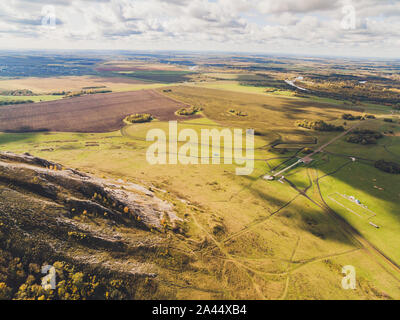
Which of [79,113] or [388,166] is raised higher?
[79,113]

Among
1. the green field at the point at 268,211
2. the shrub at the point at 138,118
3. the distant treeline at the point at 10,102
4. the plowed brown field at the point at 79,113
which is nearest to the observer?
the green field at the point at 268,211

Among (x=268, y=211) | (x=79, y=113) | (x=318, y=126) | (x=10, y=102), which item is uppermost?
(x=10, y=102)

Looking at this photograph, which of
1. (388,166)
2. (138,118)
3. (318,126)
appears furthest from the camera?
(138,118)

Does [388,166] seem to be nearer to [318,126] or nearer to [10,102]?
[318,126]

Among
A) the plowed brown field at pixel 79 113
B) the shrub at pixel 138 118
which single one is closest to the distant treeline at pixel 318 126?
the plowed brown field at pixel 79 113

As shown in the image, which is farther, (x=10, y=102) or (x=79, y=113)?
(x=10, y=102)

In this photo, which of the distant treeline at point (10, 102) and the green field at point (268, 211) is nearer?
the green field at point (268, 211)

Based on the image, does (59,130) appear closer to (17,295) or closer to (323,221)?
(17,295)

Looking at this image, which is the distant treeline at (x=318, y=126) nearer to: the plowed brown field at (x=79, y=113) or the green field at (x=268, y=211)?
the green field at (x=268, y=211)

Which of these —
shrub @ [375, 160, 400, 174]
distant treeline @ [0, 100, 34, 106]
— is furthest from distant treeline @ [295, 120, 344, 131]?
distant treeline @ [0, 100, 34, 106]

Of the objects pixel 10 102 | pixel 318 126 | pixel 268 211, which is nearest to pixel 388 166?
pixel 318 126
